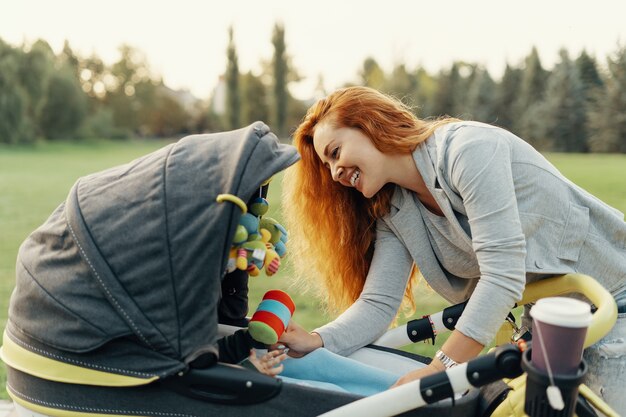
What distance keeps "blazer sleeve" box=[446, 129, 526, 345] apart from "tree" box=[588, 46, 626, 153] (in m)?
25.1

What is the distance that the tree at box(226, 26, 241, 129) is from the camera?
37.5m

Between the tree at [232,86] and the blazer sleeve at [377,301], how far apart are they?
35577 millimetres

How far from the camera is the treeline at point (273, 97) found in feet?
92.8

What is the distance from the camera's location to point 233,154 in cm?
165

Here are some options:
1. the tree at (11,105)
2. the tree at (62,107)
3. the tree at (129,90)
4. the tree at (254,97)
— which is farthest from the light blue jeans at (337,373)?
the tree at (129,90)

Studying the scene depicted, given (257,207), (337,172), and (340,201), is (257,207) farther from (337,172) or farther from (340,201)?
(340,201)

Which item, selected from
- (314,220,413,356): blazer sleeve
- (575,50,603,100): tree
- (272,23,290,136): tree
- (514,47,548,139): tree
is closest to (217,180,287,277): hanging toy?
(314,220,413,356): blazer sleeve

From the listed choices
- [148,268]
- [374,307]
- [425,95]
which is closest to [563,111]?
[425,95]

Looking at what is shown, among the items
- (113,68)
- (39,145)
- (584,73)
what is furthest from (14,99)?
(584,73)

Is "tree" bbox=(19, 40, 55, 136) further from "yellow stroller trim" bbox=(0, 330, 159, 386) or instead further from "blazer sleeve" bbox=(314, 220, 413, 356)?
"yellow stroller trim" bbox=(0, 330, 159, 386)

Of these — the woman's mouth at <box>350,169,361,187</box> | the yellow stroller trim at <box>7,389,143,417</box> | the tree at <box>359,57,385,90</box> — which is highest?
the woman's mouth at <box>350,169,361,187</box>

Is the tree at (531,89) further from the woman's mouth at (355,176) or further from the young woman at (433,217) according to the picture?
the woman's mouth at (355,176)

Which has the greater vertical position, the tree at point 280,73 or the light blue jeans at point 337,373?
the light blue jeans at point 337,373

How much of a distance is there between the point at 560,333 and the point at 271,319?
2.56 feet
